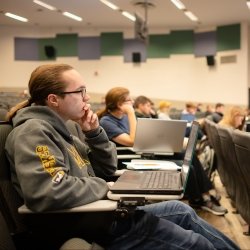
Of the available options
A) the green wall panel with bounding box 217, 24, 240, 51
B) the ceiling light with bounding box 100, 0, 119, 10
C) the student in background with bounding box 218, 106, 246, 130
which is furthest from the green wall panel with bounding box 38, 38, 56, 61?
the student in background with bounding box 218, 106, 246, 130

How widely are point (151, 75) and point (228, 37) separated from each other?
286cm

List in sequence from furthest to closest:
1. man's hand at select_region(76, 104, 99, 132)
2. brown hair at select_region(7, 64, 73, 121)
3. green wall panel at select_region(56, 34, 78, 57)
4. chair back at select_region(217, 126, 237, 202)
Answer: green wall panel at select_region(56, 34, 78, 57) → chair back at select_region(217, 126, 237, 202) → man's hand at select_region(76, 104, 99, 132) → brown hair at select_region(7, 64, 73, 121)

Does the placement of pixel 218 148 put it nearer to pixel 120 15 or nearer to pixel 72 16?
pixel 120 15

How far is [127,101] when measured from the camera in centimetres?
334

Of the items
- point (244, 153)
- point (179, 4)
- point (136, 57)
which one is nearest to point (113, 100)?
point (244, 153)

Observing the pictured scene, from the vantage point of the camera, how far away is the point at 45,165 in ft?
4.28

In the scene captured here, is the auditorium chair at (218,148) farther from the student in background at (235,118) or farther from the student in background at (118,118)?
the student in background at (235,118)

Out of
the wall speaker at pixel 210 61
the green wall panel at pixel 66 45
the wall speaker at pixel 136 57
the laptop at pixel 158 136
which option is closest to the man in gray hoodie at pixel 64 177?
the laptop at pixel 158 136

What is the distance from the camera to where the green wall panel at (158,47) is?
44.2ft

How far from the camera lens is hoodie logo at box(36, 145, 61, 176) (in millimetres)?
1303

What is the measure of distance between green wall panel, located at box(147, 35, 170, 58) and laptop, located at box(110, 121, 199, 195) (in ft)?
39.2

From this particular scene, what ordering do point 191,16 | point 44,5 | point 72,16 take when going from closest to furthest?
point 44,5 → point 191,16 → point 72,16

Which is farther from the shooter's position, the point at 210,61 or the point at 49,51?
the point at 49,51

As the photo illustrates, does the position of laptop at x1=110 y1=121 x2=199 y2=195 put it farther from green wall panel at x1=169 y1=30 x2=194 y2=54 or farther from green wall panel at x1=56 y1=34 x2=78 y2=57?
green wall panel at x1=56 y1=34 x2=78 y2=57
